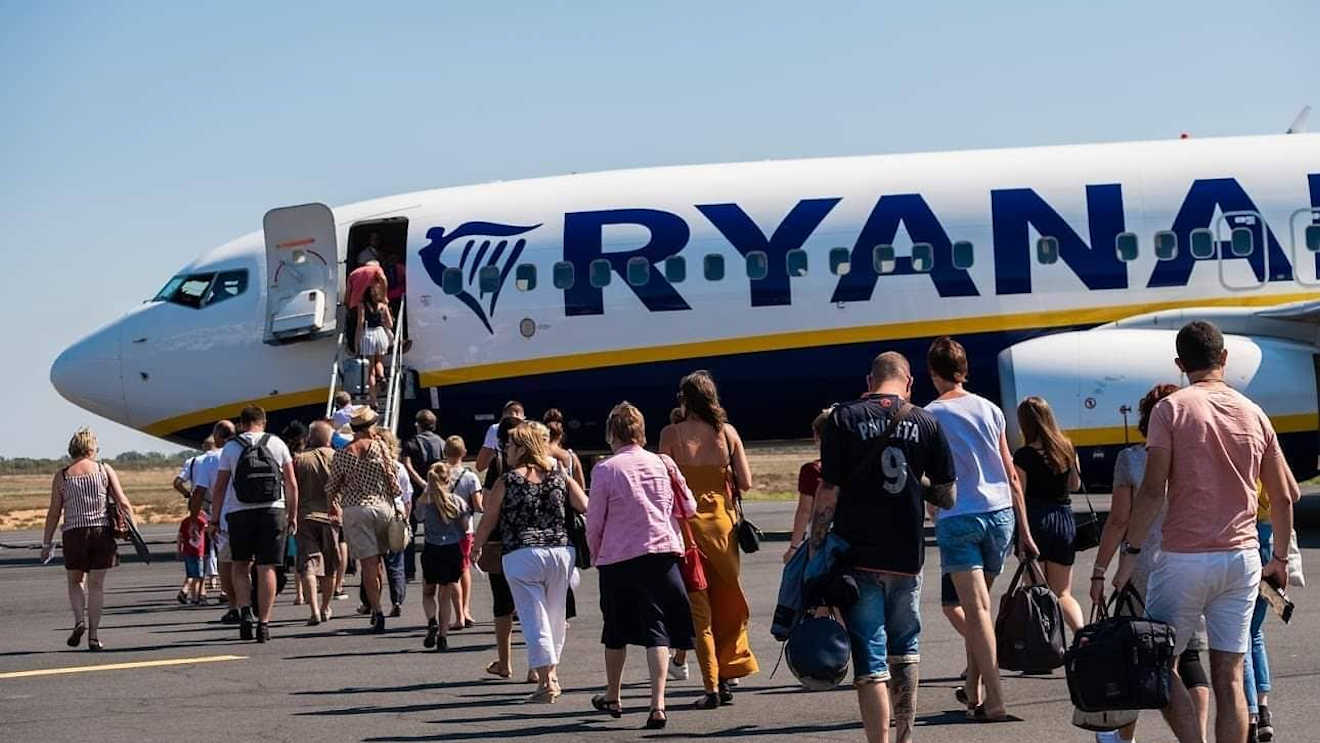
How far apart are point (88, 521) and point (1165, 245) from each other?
13.1 meters

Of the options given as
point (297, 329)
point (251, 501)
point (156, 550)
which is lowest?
point (156, 550)

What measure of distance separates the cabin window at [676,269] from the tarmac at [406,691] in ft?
21.0

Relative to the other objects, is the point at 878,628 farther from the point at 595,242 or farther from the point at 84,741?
the point at 595,242

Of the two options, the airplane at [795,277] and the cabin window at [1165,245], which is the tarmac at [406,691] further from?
the cabin window at [1165,245]

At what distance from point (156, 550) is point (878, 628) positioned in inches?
778

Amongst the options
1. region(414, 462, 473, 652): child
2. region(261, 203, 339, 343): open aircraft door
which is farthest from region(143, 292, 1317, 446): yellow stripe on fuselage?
region(414, 462, 473, 652): child

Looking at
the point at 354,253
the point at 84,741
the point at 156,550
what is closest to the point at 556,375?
the point at 354,253

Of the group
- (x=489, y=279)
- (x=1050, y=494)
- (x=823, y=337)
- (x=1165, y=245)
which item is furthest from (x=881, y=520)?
(x=489, y=279)

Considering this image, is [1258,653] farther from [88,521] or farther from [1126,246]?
[1126,246]

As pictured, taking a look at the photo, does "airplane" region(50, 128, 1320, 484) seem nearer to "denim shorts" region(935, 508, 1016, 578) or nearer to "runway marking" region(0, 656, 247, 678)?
"runway marking" region(0, 656, 247, 678)

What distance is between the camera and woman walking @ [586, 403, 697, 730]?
31.1 feet

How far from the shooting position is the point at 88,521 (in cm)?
1327

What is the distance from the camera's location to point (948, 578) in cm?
925

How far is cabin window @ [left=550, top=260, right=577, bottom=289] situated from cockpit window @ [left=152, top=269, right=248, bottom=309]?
4098 mm
